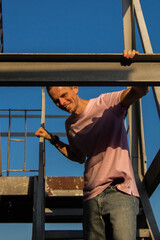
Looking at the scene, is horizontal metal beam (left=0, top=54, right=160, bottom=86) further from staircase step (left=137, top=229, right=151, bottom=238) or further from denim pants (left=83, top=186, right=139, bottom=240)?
staircase step (left=137, top=229, right=151, bottom=238)

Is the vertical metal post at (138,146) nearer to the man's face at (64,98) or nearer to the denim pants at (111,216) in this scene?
the denim pants at (111,216)

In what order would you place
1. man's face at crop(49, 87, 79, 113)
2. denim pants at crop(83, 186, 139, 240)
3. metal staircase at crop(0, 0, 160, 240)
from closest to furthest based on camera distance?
denim pants at crop(83, 186, 139, 240) < man's face at crop(49, 87, 79, 113) < metal staircase at crop(0, 0, 160, 240)

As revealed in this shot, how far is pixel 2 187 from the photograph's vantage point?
491cm

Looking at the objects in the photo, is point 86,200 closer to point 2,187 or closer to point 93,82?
point 93,82

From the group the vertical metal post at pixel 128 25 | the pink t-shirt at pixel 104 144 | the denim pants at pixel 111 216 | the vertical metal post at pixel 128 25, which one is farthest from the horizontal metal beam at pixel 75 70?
the vertical metal post at pixel 128 25

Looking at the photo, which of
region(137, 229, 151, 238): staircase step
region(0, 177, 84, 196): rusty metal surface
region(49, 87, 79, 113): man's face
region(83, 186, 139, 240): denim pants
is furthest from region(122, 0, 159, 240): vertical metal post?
region(49, 87, 79, 113): man's face

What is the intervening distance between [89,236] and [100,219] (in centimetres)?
17

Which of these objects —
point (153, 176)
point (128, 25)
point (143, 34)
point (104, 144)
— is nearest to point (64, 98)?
point (104, 144)

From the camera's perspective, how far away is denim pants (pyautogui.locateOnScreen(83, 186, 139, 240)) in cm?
256

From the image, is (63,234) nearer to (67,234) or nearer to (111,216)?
(67,234)

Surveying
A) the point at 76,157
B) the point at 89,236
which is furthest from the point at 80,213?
the point at 89,236

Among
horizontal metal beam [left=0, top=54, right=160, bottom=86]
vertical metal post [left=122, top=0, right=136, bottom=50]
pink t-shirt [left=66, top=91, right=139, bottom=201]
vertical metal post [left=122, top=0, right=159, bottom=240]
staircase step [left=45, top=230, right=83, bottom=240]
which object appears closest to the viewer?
horizontal metal beam [left=0, top=54, right=160, bottom=86]

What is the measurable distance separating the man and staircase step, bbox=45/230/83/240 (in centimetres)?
134

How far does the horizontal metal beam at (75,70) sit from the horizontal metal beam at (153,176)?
1943 millimetres
